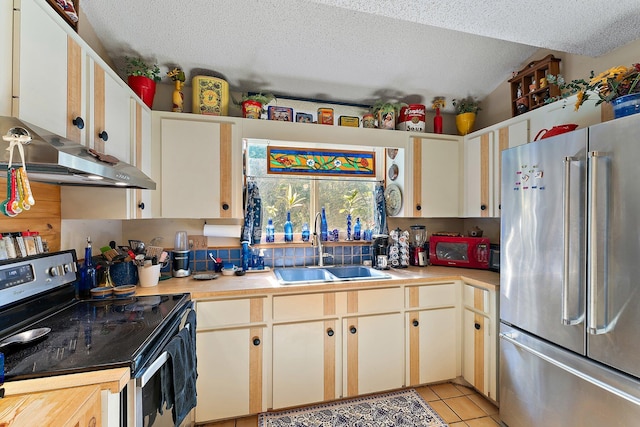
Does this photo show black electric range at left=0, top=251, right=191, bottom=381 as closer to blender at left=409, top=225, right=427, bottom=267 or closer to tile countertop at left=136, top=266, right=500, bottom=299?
tile countertop at left=136, top=266, right=500, bottom=299

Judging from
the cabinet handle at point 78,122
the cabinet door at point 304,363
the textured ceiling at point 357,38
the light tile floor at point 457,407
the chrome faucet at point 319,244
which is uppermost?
the textured ceiling at point 357,38

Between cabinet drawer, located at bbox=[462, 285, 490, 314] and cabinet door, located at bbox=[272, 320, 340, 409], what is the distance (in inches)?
41.2

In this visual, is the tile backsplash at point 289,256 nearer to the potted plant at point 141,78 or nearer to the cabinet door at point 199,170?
the cabinet door at point 199,170

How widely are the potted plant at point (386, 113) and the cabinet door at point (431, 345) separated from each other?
5.18 feet

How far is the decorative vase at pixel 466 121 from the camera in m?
2.72

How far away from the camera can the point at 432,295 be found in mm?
2246

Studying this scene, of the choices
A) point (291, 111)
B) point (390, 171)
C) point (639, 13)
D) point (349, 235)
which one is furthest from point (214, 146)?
point (639, 13)

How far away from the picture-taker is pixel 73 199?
1653 millimetres

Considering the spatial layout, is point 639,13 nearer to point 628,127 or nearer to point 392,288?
point 628,127

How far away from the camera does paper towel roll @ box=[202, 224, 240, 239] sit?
2357mm

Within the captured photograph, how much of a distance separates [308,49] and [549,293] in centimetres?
217

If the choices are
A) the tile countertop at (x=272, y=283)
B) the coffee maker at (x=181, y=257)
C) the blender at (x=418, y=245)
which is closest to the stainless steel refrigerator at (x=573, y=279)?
the tile countertop at (x=272, y=283)

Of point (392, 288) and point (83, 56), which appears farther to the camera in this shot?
point (392, 288)

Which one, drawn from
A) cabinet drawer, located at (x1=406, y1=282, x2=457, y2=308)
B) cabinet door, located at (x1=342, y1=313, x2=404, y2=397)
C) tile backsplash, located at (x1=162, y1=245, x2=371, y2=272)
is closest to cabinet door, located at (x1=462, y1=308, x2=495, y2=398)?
cabinet drawer, located at (x1=406, y1=282, x2=457, y2=308)
